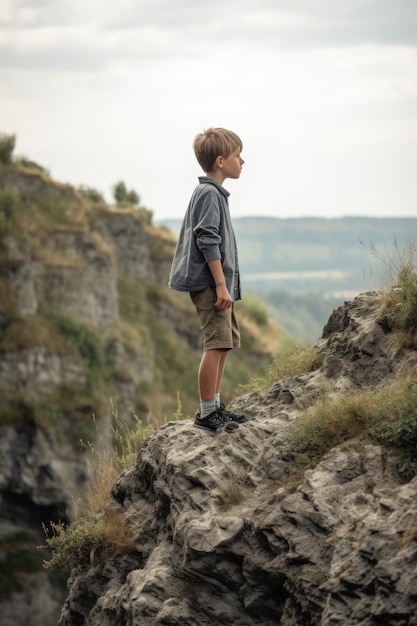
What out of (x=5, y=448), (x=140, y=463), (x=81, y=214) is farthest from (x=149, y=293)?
(x=140, y=463)

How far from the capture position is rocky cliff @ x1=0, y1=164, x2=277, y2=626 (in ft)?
124

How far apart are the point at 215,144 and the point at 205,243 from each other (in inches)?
32.9

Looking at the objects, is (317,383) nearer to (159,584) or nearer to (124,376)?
(159,584)

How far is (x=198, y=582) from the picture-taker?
7.46 m

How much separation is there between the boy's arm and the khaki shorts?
5.9 inches

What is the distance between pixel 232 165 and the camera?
8.48 m

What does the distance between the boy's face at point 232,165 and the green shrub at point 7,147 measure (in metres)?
39.8

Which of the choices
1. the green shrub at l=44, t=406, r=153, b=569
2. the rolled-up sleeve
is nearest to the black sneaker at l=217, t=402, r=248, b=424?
the green shrub at l=44, t=406, r=153, b=569

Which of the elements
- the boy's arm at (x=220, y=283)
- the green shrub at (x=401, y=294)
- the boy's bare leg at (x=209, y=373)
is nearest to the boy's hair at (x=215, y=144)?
the boy's arm at (x=220, y=283)

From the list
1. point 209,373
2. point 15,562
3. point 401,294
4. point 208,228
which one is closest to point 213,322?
point 209,373

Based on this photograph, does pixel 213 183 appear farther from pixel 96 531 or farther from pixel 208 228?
pixel 96 531

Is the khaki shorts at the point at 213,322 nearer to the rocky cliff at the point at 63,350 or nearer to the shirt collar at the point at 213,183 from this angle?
the shirt collar at the point at 213,183

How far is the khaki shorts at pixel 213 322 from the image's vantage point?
27.3 ft

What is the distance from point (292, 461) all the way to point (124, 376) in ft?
123
